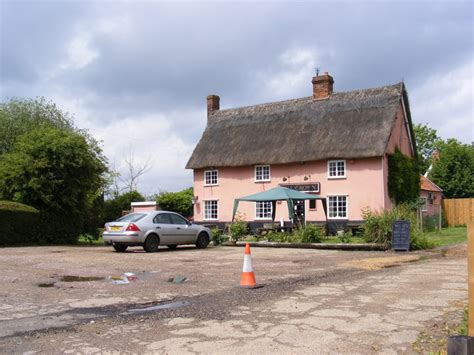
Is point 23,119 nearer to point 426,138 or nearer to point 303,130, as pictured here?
point 303,130

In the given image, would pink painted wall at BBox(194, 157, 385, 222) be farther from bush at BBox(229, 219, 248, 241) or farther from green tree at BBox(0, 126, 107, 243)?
green tree at BBox(0, 126, 107, 243)

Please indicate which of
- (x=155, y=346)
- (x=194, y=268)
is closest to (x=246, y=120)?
(x=194, y=268)

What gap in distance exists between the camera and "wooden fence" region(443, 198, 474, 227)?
38.5 m

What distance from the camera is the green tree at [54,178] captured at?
2231cm

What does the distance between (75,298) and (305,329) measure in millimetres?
4200

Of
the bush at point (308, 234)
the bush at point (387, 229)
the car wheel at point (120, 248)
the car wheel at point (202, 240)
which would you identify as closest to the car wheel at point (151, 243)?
the car wheel at point (120, 248)

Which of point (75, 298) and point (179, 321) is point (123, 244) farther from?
point (179, 321)

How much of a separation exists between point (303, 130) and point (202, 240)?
16063 mm

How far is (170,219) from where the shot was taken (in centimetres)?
1922

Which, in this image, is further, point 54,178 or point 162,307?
point 54,178

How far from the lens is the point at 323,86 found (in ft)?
118

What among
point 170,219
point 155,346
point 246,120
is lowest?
point 155,346

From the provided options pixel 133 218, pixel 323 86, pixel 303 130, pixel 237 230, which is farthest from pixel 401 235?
pixel 323 86

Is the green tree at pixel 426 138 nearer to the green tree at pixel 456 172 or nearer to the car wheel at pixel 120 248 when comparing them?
the green tree at pixel 456 172
